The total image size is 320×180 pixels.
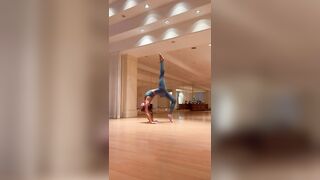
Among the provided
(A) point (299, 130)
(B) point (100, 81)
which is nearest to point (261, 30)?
(A) point (299, 130)

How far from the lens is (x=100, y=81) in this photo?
3.42 feet

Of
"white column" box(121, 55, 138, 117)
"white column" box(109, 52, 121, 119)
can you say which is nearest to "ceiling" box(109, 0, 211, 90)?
"white column" box(109, 52, 121, 119)

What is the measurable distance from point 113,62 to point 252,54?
907 centimetres

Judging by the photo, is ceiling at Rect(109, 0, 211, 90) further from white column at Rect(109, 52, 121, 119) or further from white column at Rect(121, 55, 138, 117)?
white column at Rect(121, 55, 138, 117)

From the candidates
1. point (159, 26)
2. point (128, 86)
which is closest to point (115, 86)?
point (128, 86)

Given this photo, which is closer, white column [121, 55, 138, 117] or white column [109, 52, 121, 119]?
white column [109, 52, 121, 119]

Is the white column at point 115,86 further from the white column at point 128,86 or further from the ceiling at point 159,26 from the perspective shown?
the ceiling at point 159,26

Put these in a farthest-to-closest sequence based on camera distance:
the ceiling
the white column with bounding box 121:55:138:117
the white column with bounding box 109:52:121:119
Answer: the white column with bounding box 121:55:138:117
the white column with bounding box 109:52:121:119
the ceiling

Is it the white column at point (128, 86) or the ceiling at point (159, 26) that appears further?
the white column at point (128, 86)

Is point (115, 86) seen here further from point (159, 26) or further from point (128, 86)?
point (159, 26)

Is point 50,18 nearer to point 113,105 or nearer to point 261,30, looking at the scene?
point 261,30

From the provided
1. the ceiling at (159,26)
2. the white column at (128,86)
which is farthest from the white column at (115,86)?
the ceiling at (159,26)

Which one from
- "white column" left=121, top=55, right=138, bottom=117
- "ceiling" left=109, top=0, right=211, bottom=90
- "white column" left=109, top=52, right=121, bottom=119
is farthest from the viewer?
"white column" left=121, top=55, right=138, bottom=117

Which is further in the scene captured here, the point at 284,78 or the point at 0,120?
the point at 0,120
